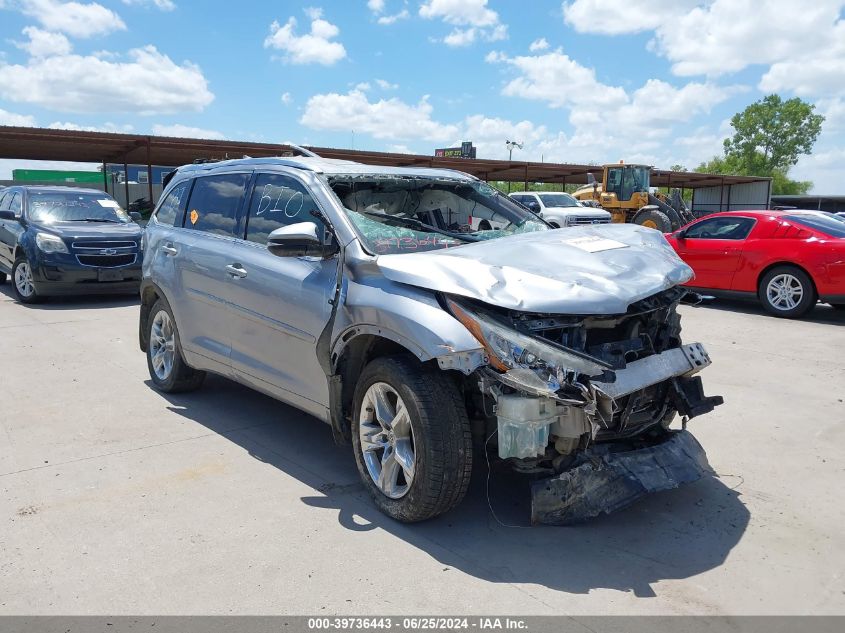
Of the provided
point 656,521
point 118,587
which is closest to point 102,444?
A: point 118,587

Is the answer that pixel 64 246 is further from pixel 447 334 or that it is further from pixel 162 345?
pixel 447 334

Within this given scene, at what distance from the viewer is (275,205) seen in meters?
4.73

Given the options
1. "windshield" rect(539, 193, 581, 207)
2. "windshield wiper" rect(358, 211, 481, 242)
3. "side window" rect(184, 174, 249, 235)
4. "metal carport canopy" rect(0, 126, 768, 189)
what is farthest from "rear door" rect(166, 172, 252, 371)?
"windshield" rect(539, 193, 581, 207)

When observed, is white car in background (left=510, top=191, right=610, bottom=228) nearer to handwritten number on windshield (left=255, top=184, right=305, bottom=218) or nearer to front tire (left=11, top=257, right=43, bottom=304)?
front tire (left=11, top=257, right=43, bottom=304)

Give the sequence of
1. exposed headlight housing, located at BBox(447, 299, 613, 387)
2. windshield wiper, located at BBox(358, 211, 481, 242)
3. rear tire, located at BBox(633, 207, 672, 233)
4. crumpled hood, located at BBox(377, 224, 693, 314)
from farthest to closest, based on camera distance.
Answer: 1. rear tire, located at BBox(633, 207, 672, 233)
2. windshield wiper, located at BBox(358, 211, 481, 242)
3. crumpled hood, located at BBox(377, 224, 693, 314)
4. exposed headlight housing, located at BBox(447, 299, 613, 387)

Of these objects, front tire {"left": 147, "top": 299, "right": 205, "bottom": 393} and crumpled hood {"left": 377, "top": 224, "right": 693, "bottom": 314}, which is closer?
crumpled hood {"left": 377, "top": 224, "right": 693, "bottom": 314}

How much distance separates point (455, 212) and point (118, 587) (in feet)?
10.5

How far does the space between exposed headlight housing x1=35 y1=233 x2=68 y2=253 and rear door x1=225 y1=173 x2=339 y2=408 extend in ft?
24.3

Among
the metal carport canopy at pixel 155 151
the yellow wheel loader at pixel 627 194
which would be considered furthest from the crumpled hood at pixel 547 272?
the yellow wheel loader at pixel 627 194

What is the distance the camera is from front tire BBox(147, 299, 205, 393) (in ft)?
19.1

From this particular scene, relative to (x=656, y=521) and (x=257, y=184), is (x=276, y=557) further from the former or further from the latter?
(x=257, y=184)

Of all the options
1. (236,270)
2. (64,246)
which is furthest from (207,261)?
(64,246)

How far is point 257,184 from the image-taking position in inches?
194
